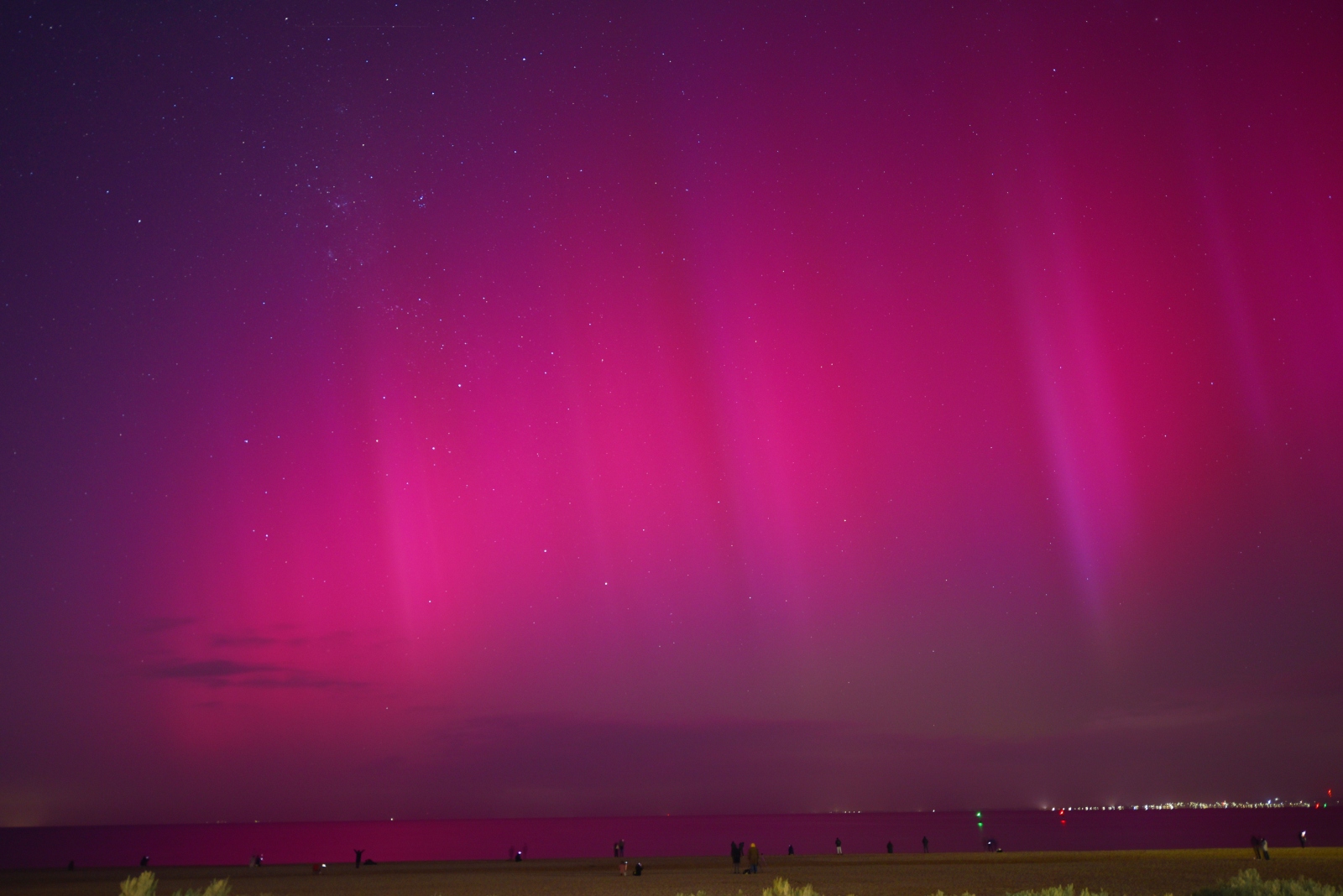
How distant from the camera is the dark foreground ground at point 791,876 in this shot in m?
26.0

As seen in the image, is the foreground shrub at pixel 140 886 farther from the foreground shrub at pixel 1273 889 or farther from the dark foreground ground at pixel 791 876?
the foreground shrub at pixel 1273 889

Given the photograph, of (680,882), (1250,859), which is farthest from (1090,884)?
(680,882)

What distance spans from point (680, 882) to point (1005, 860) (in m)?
14.8

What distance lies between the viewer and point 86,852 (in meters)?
117

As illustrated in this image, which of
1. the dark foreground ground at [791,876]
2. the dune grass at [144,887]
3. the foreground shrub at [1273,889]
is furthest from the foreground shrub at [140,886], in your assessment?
the foreground shrub at [1273,889]

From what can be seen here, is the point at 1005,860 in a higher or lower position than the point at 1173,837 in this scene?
higher

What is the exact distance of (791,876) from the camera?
31.8m

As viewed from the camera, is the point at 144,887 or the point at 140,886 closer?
the point at 140,886

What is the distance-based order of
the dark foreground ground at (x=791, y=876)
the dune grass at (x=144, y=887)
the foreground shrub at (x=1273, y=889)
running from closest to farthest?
the foreground shrub at (x=1273, y=889) → the dune grass at (x=144, y=887) → the dark foreground ground at (x=791, y=876)

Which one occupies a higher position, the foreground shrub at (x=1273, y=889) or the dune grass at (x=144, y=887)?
the dune grass at (x=144, y=887)

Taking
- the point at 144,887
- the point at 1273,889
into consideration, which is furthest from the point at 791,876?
the point at 144,887

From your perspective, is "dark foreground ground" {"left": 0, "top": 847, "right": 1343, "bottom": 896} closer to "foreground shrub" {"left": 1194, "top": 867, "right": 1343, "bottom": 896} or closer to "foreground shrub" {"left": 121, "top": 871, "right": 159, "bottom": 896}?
"foreground shrub" {"left": 1194, "top": 867, "right": 1343, "bottom": 896}

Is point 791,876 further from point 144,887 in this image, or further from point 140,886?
point 140,886

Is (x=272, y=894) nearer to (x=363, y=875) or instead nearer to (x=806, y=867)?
(x=363, y=875)
